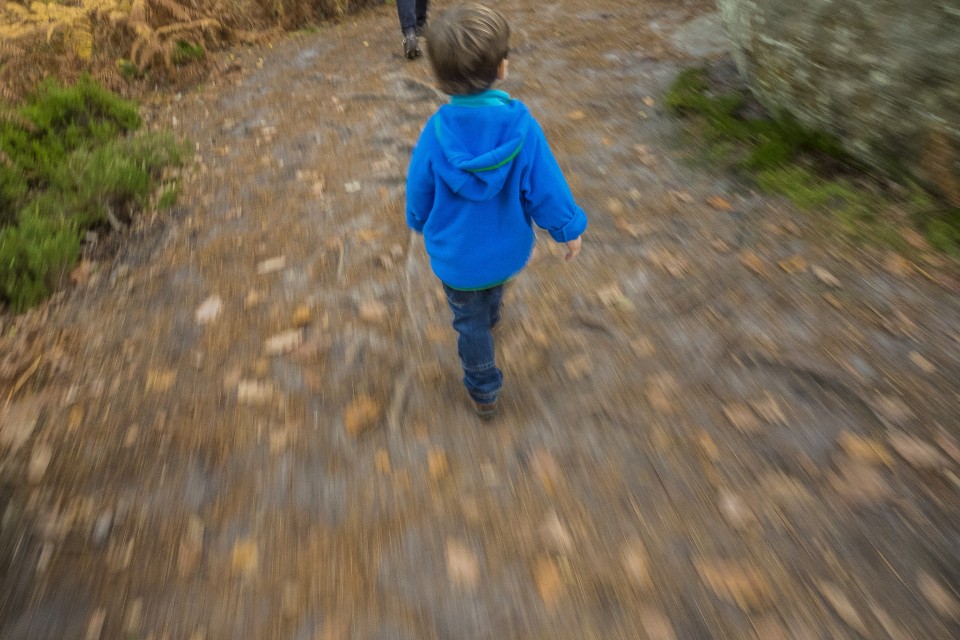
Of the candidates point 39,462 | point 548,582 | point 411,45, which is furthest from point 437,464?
point 411,45

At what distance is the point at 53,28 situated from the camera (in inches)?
249

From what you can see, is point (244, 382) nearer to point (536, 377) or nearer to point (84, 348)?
point (84, 348)

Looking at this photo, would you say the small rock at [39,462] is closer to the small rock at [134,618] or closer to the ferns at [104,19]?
the small rock at [134,618]

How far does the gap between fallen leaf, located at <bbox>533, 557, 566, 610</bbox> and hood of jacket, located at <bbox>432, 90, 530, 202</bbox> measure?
127cm

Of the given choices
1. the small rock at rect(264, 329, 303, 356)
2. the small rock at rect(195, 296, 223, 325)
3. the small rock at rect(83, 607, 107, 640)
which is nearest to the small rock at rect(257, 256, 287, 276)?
the small rock at rect(195, 296, 223, 325)

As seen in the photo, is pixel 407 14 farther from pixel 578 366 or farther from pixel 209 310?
pixel 578 366

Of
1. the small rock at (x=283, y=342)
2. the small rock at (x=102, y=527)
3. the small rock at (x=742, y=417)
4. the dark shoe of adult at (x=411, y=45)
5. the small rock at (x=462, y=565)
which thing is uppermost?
the small rock at (x=102, y=527)

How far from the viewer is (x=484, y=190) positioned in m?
1.91

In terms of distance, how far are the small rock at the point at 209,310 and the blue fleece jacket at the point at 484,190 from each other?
1.66 m

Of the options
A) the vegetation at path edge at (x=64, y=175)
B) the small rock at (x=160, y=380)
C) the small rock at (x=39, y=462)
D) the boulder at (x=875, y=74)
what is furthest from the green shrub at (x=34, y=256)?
the boulder at (x=875, y=74)

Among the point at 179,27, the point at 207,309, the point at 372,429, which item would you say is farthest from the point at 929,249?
the point at 179,27

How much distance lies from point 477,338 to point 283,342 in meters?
1.24

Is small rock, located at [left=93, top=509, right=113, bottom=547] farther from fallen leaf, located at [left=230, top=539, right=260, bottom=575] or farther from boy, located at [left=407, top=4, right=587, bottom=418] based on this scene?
boy, located at [left=407, top=4, right=587, bottom=418]

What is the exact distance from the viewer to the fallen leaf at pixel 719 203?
357cm
